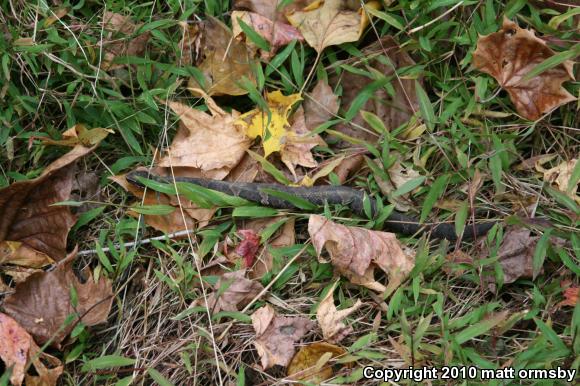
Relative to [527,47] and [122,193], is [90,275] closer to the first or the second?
[122,193]

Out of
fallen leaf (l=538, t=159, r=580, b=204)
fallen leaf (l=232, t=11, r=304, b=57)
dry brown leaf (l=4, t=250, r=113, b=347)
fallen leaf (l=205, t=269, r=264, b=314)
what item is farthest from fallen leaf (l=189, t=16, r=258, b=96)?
fallen leaf (l=538, t=159, r=580, b=204)

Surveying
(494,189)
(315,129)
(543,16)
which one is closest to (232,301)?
(315,129)

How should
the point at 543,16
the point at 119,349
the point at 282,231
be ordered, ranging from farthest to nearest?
the point at 543,16, the point at 282,231, the point at 119,349

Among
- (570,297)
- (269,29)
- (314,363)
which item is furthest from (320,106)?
(570,297)

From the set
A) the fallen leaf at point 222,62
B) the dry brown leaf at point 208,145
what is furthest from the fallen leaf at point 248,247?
the fallen leaf at point 222,62

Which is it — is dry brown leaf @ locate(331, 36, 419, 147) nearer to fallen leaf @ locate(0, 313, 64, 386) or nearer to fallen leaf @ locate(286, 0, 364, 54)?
fallen leaf @ locate(286, 0, 364, 54)

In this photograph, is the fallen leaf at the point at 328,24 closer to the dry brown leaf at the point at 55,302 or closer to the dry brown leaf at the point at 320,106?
the dry brown leaf at the point at 320,106
